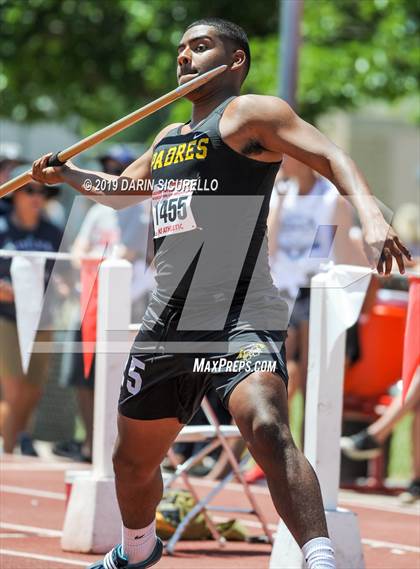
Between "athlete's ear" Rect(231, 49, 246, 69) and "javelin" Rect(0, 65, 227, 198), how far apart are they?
76mm

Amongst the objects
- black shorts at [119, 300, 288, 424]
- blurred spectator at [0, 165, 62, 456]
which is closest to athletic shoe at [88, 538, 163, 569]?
black shorts at [119, 300, 288, 424]

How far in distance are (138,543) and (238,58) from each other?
2.00m

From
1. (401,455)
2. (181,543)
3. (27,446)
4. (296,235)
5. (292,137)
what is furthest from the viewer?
(401,455)

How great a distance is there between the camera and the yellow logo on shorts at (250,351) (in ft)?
16.4

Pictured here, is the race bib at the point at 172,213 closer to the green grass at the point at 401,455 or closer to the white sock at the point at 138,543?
the white sock at the point at 138,543

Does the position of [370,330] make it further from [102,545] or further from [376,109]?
[376,109]

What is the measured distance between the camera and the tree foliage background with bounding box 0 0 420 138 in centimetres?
1634

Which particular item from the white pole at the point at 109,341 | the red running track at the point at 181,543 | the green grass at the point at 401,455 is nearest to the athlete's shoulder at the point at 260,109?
the white pole at the point at 109,341

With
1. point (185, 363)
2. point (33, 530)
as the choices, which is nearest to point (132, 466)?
point (185, 363)

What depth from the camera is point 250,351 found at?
5004 millimetres

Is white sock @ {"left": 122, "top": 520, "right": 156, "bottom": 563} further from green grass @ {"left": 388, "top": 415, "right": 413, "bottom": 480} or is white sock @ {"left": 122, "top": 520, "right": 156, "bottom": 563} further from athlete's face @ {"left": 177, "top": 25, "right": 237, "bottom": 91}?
green grass @ {"left": 388, "top": 415, "right": 413, "bottom": 480}

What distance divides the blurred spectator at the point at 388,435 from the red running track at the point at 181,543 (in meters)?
0.22

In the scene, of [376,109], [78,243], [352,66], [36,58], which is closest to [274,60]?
[352,66]

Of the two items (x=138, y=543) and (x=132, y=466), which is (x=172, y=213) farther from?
(x=138, y=543)
